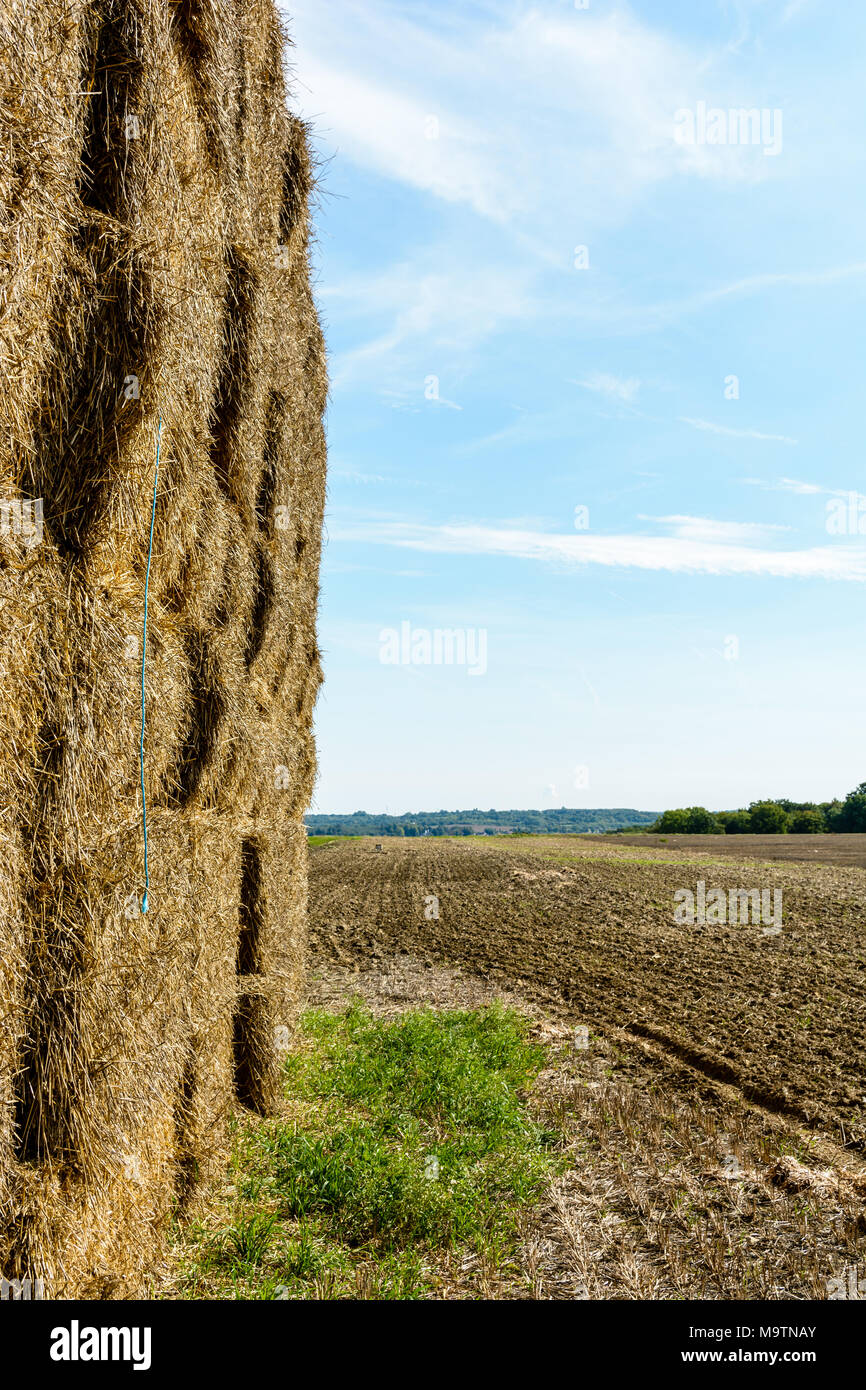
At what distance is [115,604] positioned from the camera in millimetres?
4070

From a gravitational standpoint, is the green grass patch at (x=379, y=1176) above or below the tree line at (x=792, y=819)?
above

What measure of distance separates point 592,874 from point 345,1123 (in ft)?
98.7

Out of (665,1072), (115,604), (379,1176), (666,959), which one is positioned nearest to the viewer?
(115,604)

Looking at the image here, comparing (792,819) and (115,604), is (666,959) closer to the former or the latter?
(115,604)

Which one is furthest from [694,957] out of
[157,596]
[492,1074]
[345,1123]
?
[157,596]

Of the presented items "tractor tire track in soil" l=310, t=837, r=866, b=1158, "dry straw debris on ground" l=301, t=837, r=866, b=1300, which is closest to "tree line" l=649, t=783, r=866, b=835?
"tractor tire track in soil" l=310, t=837, r=866, b=1158

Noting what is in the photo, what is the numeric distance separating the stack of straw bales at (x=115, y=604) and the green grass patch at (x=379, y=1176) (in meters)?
0.52

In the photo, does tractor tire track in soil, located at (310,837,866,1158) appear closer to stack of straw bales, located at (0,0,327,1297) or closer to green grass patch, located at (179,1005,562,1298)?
green grass patch, located at (179,1005,562,1298)

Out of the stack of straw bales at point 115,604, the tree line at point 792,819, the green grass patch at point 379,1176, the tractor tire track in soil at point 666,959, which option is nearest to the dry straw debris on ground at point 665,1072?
the tractor tire track in soil at point 666,959

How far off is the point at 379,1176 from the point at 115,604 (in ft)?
14.9

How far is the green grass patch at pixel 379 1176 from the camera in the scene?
4.89m

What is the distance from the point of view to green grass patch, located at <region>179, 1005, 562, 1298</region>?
489 centimetres

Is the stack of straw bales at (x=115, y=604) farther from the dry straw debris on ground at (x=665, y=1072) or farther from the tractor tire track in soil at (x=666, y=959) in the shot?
the tractor tire track in soil at (x=666, y=959)

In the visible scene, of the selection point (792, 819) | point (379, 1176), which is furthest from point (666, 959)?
point (792, 819)
